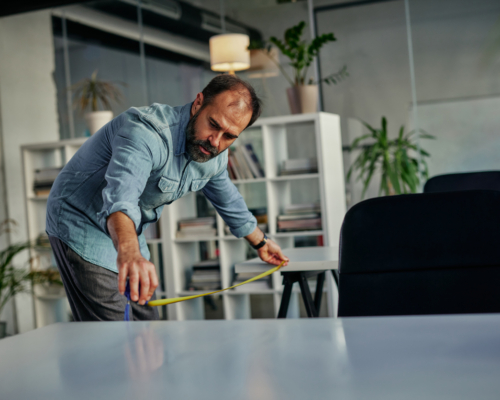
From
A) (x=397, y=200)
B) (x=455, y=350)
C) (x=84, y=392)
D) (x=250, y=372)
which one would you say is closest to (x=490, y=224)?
(x=397, y=200)

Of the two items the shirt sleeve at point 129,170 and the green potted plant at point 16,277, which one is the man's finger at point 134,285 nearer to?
the shirt sleeve at point 129,170

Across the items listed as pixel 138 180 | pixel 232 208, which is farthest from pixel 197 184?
pixel 138 180

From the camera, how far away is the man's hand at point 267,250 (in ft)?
7.33

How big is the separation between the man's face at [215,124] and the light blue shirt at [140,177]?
5 cm

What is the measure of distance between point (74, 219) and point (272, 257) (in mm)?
787

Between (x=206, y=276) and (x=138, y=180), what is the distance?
2878mm

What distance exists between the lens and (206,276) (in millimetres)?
4312

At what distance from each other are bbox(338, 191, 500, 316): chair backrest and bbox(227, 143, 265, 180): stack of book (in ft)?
9.38

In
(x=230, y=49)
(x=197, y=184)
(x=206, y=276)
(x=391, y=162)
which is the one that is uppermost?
(x=230, y=49)

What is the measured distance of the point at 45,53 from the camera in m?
5.25

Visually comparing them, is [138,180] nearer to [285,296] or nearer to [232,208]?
[232,208]

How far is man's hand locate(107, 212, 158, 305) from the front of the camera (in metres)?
1.08

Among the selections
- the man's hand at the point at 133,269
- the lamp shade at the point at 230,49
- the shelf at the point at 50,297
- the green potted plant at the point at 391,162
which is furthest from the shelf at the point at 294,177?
the man's hand at the point at 133,269

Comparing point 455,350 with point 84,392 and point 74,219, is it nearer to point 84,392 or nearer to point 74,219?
point 84,392
